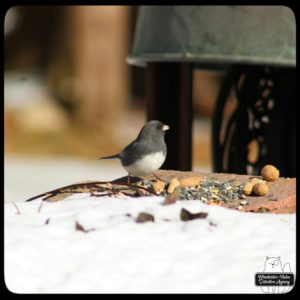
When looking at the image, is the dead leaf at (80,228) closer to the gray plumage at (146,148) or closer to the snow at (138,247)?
the snow at (138,247)

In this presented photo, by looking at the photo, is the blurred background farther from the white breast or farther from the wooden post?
the white breast

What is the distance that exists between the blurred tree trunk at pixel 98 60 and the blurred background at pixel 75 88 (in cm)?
1

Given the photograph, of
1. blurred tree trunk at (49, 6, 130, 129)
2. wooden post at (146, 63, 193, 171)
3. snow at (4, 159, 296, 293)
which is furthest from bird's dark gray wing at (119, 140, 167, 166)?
blurred tree trunk at (49, 6, 130, 129)

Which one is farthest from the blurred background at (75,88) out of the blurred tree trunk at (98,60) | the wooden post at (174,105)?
the wooden post at (174,105)

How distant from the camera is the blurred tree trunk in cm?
938

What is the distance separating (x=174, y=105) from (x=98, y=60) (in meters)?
5.85

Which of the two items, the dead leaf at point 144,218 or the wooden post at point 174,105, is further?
the wooden post at point 174,105

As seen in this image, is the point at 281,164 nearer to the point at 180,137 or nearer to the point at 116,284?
the point at 180,137

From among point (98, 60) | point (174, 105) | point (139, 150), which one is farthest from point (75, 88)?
point (139, 150)

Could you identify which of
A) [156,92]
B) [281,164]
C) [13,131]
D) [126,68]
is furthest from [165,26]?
[126,68]

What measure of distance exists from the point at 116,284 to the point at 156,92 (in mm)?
2135

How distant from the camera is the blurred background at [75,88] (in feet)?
28.3

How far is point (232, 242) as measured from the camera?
185 cm

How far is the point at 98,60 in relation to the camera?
30.9 ft
